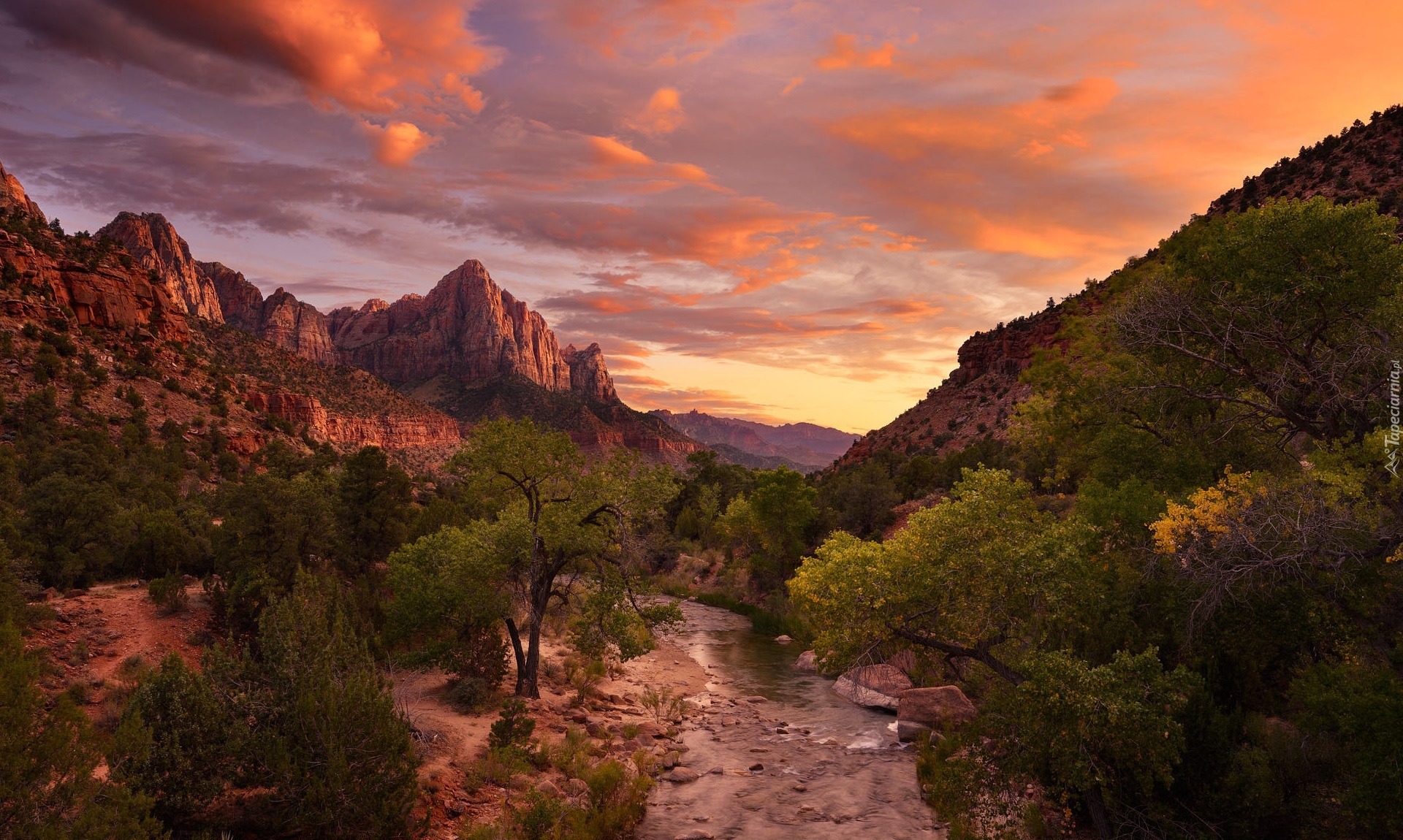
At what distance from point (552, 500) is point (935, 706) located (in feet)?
50.2

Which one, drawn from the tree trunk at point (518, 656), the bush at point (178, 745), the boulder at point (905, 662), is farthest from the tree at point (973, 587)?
the boulder at point (905, 662)

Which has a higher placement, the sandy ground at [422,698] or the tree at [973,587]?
the tree at [973,587]

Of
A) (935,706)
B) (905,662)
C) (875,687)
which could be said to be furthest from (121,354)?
(935,706)

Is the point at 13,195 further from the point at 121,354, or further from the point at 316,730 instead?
the point at 316,730

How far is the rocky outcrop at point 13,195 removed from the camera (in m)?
72.0

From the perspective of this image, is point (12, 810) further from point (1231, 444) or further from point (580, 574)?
point (1231, 444)

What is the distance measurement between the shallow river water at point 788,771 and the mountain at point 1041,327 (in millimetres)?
12777

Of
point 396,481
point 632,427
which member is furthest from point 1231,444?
point 632,427

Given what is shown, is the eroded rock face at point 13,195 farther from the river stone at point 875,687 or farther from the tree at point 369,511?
the river stone at point 875,687

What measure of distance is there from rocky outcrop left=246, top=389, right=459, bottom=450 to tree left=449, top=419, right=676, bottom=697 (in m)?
36.2

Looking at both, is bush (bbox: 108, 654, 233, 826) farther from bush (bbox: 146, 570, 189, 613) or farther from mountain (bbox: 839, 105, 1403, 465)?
mountain (bbox: 839, 105, 1403, 465)

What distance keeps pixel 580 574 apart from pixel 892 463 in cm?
5682

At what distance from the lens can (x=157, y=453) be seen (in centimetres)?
4281

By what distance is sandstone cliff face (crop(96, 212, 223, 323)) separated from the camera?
156250mm
